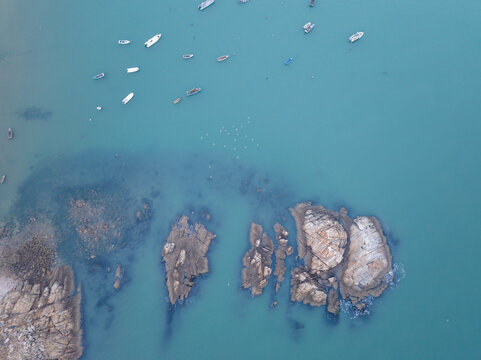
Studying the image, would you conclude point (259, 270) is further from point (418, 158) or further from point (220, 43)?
point (220, 43)

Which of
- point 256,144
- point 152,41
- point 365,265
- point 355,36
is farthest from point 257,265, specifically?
point 355,36

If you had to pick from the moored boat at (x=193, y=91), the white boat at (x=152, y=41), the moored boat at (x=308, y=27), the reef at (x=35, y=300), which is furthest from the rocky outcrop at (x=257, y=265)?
the white boat at (x=152, y=41)

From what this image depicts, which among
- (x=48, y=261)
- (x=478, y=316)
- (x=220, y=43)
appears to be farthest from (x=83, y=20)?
(x=478, y=316)

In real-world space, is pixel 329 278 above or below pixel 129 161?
below

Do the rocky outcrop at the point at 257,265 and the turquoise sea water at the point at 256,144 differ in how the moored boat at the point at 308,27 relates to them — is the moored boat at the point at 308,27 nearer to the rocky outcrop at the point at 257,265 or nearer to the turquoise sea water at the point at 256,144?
the turquoise sea water at the point at 256,144

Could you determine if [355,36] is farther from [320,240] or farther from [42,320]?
[42,320]

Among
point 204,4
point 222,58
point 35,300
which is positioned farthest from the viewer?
point 204,4
